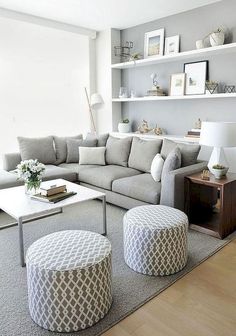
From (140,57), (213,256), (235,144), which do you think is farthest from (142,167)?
(140,57)

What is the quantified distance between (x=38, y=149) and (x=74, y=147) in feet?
1.91

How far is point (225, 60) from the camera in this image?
4.05 meters

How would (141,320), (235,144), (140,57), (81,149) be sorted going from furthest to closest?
1. (140,57)
2. (81,149)
3. (235,144)
4. (141,320)

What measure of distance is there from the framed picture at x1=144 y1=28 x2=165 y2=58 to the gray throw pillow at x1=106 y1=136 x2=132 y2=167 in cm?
160

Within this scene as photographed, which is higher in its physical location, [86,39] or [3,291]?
[86,39]

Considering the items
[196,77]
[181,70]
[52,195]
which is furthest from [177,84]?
[52,195]

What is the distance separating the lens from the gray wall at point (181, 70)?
4020 mm

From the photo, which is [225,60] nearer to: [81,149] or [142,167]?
[142,167]

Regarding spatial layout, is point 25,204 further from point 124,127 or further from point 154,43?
point 154,43

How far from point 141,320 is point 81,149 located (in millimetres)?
3087

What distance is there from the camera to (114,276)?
89.9 inches

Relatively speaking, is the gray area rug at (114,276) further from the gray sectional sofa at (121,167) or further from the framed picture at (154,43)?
the framed picture at (154,43)

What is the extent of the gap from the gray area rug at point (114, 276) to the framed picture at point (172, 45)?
8.97 ft

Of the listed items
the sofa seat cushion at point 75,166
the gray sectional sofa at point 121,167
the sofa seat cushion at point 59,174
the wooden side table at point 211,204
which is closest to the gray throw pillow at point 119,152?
the gray sectional sofa at point 121,167
